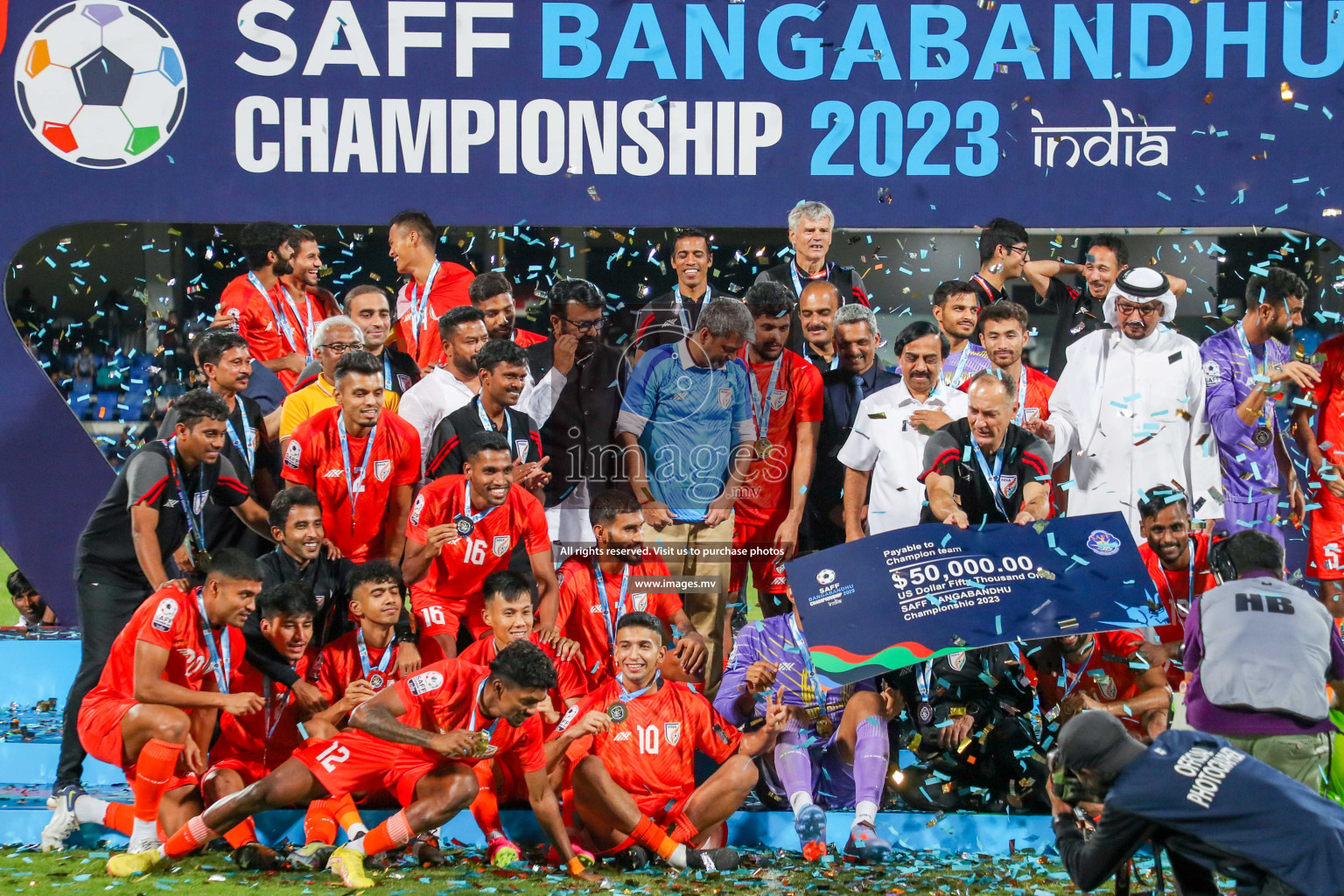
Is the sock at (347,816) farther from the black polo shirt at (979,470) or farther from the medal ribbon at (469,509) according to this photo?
the black polo shirt at (979,470)

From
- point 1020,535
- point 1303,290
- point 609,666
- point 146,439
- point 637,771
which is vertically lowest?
point 637,771

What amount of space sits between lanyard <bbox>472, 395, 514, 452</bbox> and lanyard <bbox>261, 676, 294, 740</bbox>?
1315mm

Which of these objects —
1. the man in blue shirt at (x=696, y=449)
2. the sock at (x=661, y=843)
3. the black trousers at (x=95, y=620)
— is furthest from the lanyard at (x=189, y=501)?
the sock at (x=661, y=843)

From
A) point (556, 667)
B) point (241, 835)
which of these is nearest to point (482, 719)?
point (556, 667)

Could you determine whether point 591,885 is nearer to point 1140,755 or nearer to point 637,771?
point 637,771

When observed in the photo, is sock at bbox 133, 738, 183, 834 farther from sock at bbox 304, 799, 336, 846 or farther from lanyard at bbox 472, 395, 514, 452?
lanyard at bbox 472, 395, 514, 452

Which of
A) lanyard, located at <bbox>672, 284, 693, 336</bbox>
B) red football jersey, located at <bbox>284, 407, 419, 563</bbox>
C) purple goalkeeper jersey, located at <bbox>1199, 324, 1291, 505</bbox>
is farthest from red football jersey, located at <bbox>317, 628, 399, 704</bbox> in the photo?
purple goalkeeper jersey, located at <bbox>1199, 324, 1291, 505</bbox>

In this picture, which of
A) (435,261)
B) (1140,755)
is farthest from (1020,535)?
(435,261)

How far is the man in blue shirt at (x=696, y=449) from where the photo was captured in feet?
16.9

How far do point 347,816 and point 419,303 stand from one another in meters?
2.04

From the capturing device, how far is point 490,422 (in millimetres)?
5199

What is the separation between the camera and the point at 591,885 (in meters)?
4.49

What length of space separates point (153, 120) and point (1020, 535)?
A: 12.9 feet

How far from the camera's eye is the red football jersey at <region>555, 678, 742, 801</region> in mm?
4852
